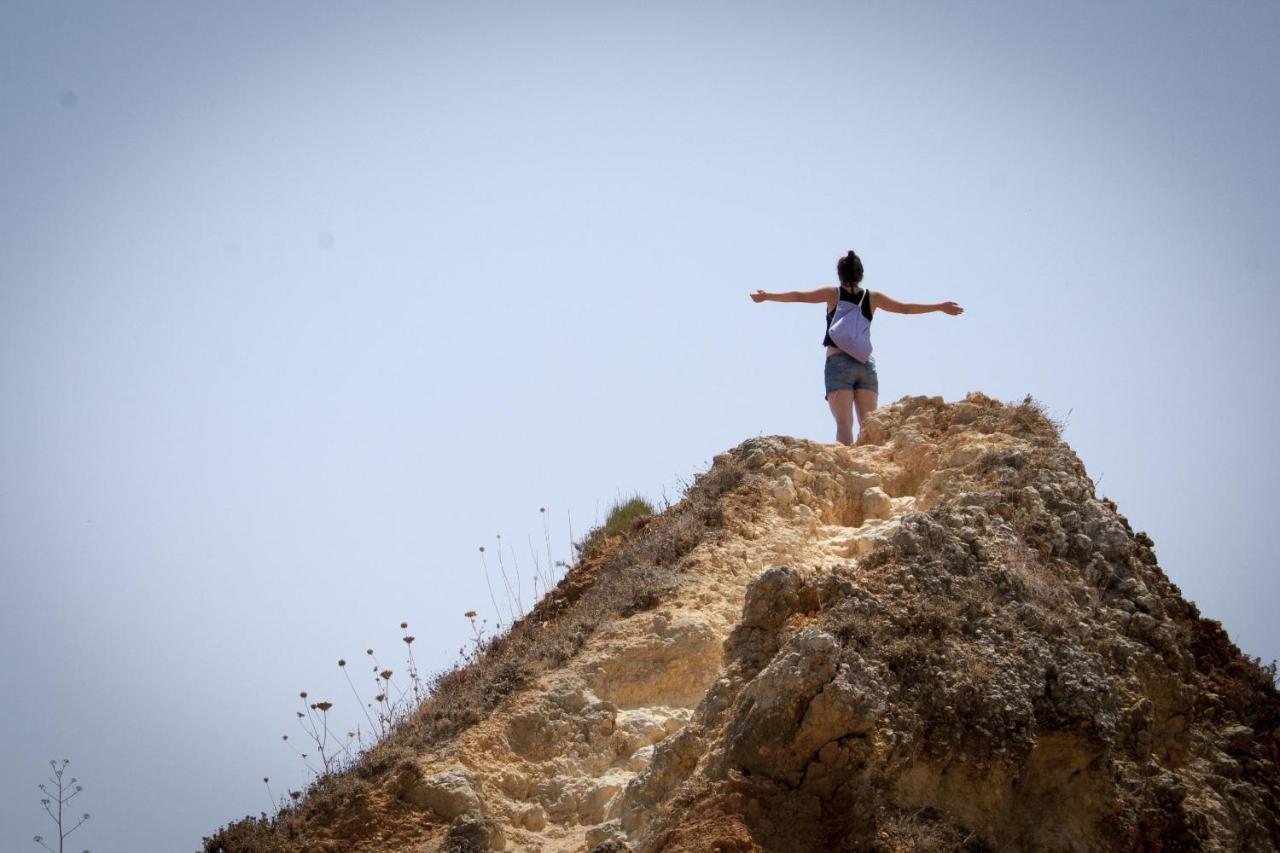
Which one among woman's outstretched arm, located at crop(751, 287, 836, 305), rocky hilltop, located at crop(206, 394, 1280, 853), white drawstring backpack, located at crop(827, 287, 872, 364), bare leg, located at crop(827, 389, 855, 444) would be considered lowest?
rocky hilltop, located at crop(206, 394, 1280, 853)

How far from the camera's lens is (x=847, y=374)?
11.5 m

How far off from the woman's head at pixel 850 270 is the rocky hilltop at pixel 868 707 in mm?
2473

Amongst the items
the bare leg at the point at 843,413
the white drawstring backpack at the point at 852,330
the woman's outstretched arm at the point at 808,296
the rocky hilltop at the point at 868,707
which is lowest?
the rocky hilltop at the point at 868,707

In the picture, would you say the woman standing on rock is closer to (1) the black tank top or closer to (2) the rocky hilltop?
(1) the black tank top

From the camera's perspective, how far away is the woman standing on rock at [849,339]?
448 inches

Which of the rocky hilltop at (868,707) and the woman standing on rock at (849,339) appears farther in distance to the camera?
the woman standing on rock at (849,339)

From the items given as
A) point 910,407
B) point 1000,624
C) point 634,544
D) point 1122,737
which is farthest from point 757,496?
point 1122,737

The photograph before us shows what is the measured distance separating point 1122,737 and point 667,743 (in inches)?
102

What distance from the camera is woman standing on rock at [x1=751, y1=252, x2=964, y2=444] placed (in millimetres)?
11367

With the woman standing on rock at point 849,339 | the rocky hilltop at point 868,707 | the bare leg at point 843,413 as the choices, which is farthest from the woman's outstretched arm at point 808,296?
the rocky hilltop at point 868,707

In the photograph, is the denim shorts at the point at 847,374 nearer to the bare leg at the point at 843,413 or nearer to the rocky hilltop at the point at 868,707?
the bare leg at the point at 843,413

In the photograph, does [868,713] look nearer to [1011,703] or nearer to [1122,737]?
[1011,703]

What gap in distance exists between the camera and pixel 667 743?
23.5 feet

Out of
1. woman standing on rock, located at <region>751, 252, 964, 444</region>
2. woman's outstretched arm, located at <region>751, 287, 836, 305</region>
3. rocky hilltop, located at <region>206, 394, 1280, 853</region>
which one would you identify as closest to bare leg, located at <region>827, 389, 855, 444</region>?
woman standing on rock, located at <region>751, 252, 964, 444</region>
